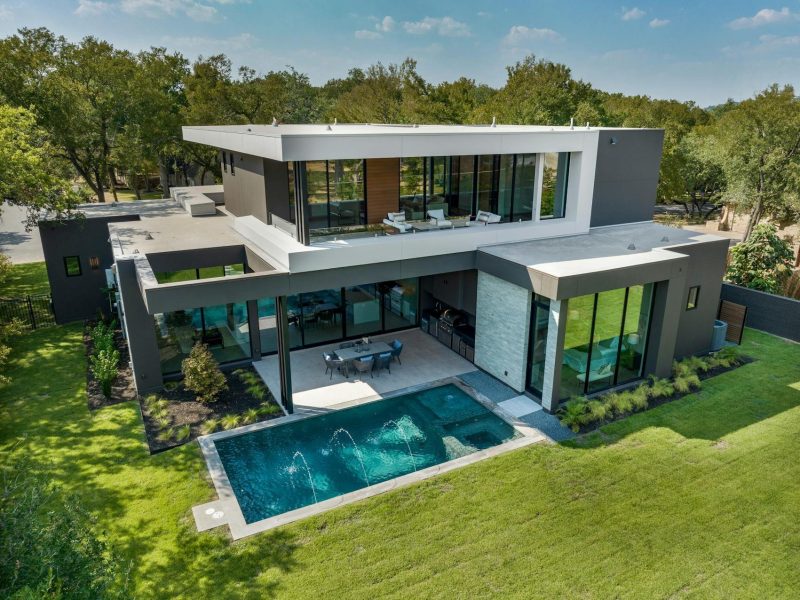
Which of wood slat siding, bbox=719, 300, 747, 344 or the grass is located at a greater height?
wood slat siding, bbox=719, 300, 747, 344

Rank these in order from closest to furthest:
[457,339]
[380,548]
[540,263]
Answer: [380,548] → [540,263] → [457,339]

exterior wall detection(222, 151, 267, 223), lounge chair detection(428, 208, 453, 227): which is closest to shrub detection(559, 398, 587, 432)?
lounge chair detection(428, 208, 453, 227)

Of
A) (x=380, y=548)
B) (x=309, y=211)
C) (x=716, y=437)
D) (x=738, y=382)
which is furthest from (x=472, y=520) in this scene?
(x=738, y=382)

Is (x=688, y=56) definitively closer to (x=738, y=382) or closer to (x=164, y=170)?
(x=164, y=170)

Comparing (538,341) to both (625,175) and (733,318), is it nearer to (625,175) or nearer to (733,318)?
(625,175)

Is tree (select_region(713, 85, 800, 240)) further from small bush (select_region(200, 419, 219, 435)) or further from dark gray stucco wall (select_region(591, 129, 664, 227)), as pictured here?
small bush (select_region(200, 419, 219, 435))

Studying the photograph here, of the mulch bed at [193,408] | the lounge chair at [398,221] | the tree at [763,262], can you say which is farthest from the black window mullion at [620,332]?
the tree at [763,262]

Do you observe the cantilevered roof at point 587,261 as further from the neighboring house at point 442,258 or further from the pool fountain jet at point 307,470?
the pool fountain jet at point 307,470
